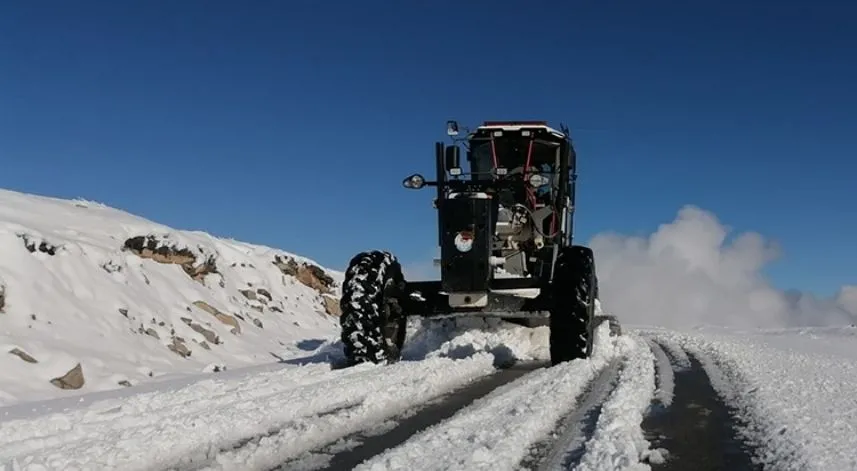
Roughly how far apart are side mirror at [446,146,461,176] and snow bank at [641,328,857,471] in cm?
370

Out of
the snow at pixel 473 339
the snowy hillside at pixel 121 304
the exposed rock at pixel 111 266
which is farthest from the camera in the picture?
the exposed rock at pixel 111 266

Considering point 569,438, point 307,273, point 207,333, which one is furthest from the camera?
point 307,273

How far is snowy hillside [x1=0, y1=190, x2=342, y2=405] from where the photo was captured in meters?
7.28

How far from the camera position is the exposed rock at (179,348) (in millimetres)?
8961

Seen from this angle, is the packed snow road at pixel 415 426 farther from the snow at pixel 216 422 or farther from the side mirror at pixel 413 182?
the side mirror at pixel 413 182

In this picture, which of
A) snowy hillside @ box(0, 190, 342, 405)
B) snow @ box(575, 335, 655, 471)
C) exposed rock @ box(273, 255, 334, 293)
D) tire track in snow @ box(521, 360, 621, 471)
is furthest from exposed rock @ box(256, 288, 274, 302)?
tire track in snow @ box(521, 360, 621, 471)

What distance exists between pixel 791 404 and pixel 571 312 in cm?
292

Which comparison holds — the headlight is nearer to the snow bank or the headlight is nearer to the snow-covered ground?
the snow-covered ground

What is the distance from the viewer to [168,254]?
1170 cm

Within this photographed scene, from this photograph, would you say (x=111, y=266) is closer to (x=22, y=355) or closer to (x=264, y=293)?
(x=22, y=355)

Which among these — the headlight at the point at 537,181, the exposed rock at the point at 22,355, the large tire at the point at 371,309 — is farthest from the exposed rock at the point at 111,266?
the headlight at the point at 537,181

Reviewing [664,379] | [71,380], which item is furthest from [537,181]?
[71,380]

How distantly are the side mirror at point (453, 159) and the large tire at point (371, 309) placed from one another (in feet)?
4.70

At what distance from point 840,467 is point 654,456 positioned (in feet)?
2.77
